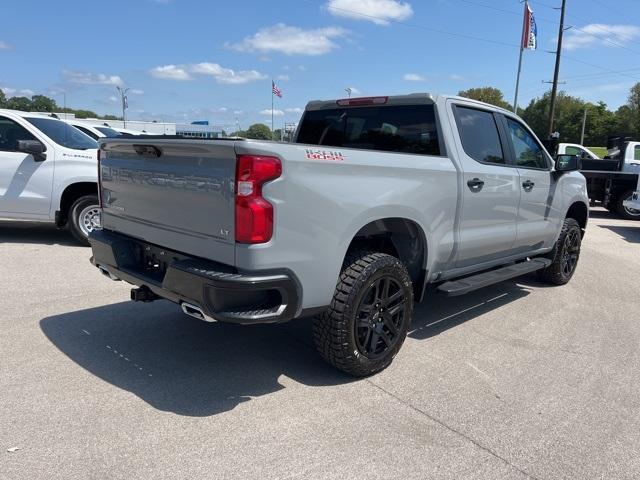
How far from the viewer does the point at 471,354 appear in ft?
13.9

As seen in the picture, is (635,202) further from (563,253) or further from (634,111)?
(634,111)

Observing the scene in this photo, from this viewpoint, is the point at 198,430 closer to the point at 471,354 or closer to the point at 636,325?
the point at 471,354

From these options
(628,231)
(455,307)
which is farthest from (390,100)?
(628,231)

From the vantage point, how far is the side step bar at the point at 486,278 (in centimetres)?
421

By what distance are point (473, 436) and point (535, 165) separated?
3474mm

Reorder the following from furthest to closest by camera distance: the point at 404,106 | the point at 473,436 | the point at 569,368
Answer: the point at 404,106
the point at 569,368
the point at 473,436

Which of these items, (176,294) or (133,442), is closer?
(133,442)

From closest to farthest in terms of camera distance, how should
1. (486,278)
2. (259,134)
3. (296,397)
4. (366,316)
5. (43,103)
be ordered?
1. (296,397)
2. (366,316)
3. (486,278)
4. (259,134)
5. (43,103)

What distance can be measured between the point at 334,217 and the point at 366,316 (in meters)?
0.81

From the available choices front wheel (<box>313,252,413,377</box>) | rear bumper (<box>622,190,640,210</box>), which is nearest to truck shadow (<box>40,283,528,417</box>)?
front wheel (<box>313,252,413,377</box>)

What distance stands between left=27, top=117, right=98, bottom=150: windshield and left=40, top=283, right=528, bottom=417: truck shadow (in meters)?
3.65

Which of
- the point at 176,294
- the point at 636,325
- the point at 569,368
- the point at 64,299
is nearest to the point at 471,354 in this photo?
the point at 569,368

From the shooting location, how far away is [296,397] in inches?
133

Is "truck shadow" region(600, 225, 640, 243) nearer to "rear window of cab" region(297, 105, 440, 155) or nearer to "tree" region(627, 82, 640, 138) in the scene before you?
"rear window of cab" region(297, 105, 440, 155)
